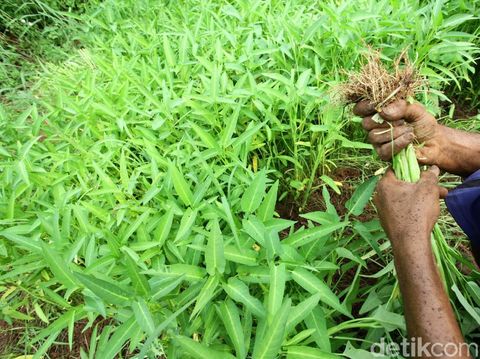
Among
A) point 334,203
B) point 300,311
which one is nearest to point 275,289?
point 300,311

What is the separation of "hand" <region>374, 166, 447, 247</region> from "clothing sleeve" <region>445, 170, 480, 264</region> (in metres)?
0.09

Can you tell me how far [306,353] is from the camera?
0.91 meters

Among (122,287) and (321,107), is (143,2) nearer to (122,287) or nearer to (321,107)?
(321,107)

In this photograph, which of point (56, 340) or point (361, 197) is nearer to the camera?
point (361, 197)

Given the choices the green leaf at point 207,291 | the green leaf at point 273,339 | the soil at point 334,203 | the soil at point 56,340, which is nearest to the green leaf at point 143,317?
the green leaf at point 207,291

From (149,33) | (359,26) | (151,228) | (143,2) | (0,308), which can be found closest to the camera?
(151,228)

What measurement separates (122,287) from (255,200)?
1.54 feet

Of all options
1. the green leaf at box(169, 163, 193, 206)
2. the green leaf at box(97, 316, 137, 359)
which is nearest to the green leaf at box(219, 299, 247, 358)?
the green leaf at box(97, 316, 137, 359)

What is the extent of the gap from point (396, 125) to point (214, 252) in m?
0.66

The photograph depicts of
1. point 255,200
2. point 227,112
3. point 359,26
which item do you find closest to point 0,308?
point 255,200

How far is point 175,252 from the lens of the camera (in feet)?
3.85

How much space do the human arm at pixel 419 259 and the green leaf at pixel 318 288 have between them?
168 mm

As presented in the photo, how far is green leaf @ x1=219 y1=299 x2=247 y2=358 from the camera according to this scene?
0.91 m

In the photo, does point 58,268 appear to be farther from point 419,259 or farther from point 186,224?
point 419,259
